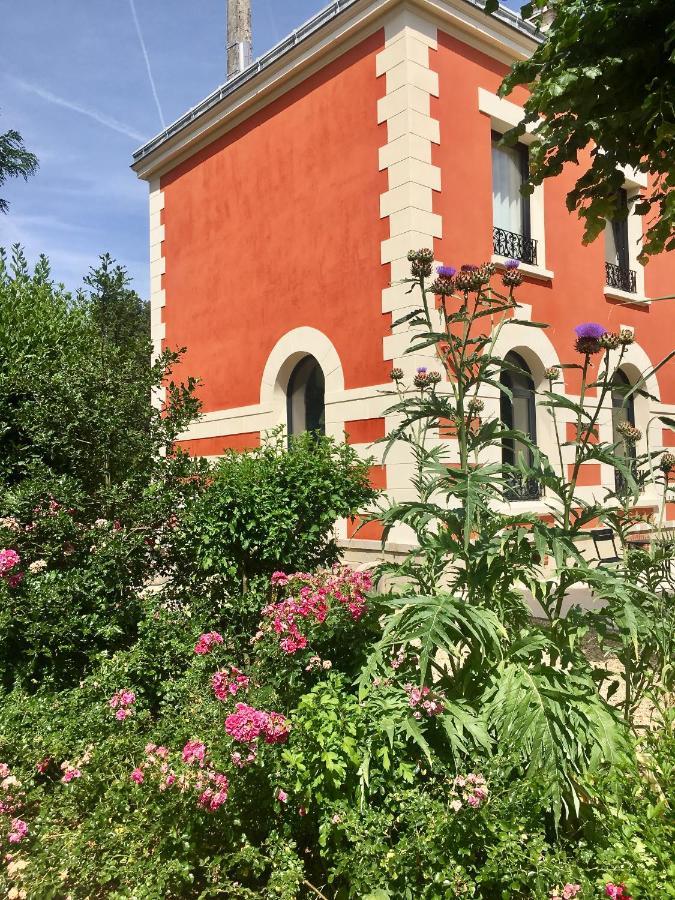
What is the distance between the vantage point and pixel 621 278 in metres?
11.0

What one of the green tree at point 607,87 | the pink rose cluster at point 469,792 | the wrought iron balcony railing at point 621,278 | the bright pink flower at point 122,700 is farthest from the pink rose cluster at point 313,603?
the wrought iron balcony railing at point 621,278

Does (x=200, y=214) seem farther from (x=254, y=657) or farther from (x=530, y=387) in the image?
(x=254, y=657)

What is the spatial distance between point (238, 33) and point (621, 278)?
958cm

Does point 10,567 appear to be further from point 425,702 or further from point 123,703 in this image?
point 425,702

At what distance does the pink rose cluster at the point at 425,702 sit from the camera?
2.63 m

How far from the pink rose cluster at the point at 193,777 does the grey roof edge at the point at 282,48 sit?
7.89m

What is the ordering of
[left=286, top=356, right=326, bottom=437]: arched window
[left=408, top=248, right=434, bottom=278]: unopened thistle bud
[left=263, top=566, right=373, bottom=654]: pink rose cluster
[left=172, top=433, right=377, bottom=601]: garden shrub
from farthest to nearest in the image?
[left=286, top=356, right=326, bottom=437]: arched window → [left=172, top=433, right=377, bottom=601]: garden shrub → [left=408, top=248, right=434, bottom=278]: unopened thistle bud → [left=263, top=566, right=373, bottom=654]: pink rose cluster

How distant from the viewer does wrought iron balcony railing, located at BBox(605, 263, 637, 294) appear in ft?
35.4

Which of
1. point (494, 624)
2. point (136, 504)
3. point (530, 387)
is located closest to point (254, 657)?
point (136, 504)

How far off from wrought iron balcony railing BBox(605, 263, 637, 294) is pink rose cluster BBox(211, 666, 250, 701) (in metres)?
9.85

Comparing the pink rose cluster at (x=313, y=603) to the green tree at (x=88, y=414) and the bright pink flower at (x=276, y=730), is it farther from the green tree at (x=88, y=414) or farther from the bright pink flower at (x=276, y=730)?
the green tree at (x=88, y=414)

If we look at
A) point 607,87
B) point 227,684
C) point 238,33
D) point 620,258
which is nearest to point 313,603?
point 227,684

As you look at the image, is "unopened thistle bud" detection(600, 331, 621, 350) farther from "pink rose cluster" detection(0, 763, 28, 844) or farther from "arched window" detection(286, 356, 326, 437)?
"arched window" detection(286, 356, 326, 437)

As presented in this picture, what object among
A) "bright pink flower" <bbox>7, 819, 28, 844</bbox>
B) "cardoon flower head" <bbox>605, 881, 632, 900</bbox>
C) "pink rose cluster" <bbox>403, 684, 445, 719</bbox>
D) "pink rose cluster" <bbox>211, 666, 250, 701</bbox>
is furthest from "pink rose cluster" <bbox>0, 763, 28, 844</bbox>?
"cardoon flower head" <bbox>605, 881, 632, 900</bbox>
